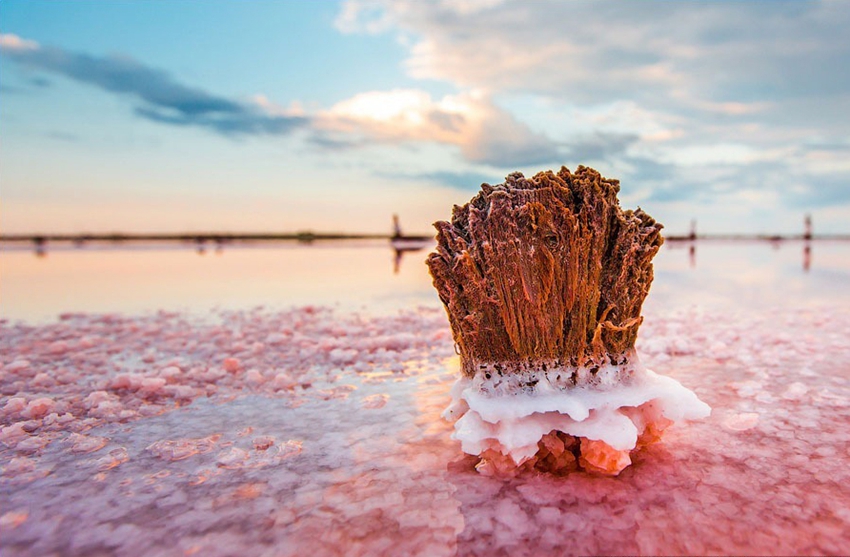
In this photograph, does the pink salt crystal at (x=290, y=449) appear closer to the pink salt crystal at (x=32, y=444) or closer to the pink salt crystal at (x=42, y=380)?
the pink salt crystal at (x=32, y=444)

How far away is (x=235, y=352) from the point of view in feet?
16.6

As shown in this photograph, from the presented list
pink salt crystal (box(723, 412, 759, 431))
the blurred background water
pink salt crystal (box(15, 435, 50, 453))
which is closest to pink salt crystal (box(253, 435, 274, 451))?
pink salt crystal (box(15, 435, 50, 453))

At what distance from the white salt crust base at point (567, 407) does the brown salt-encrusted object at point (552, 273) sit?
0.28 feet

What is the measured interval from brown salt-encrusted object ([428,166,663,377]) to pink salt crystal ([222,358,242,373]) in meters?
2.56

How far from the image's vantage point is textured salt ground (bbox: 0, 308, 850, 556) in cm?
183

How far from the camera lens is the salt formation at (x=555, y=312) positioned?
2354 mm

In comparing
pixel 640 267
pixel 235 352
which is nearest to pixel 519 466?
pixel 640 267

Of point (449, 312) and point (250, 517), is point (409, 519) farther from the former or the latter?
point (449, 312)

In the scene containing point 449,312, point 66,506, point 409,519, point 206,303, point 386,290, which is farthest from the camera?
point 386,290

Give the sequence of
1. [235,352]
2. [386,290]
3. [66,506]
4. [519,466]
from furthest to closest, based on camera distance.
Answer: [386,290], [235,352], [519,466], [66,506]

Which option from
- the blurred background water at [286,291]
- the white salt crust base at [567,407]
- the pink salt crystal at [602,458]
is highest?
the white salt crust base at [567,407]

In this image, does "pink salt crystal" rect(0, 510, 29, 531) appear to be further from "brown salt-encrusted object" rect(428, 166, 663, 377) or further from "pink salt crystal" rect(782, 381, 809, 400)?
"pink salt crystal" rect(782, 381, 809, 400)

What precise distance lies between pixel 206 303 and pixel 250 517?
784 cm

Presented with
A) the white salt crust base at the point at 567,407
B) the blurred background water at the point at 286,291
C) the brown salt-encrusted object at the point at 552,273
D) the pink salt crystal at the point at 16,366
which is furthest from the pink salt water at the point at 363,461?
the blurred background water at the point at 286,291
